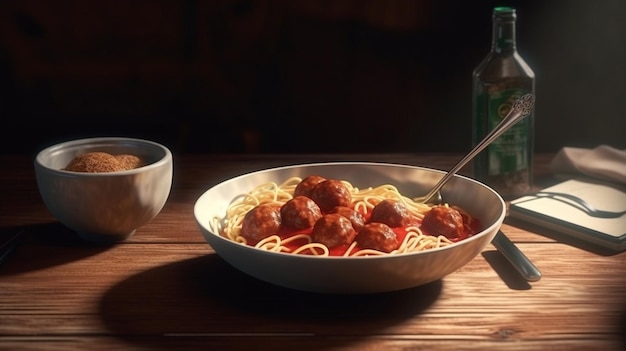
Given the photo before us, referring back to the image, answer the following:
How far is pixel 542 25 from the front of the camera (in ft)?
7.21

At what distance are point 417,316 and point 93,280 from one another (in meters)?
0.45

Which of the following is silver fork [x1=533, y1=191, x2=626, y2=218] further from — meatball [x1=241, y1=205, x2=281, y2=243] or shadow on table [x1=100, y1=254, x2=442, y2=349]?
meatball [x1=241, y1=205, x2=281, y2=243]

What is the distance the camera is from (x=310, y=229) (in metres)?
1.21

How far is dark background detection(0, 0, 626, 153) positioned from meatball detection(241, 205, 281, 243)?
1065mm

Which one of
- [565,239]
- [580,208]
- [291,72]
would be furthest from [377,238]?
[291,72]

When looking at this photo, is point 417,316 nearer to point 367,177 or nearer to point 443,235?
point 443,235

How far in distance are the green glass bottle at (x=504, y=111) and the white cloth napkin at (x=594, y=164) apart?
0.45 feet

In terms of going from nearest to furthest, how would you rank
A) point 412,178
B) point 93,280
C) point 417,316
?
point 417,316 → point 93,280 → point 412,178

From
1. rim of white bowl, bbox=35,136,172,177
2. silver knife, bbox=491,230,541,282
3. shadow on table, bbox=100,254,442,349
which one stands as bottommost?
silver knife, bbox=491,230,541,282

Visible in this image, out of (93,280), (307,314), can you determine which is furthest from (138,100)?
(307,314)

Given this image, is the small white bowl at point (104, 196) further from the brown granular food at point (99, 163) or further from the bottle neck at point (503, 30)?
the bottle neck at point (503, 30)

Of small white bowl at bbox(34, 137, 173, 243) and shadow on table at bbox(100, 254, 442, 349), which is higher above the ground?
small white bowl at bbox(34, 137, 173, 243)

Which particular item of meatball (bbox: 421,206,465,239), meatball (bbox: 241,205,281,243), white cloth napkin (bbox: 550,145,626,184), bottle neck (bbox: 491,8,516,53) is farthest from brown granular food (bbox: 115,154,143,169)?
white cloth napkin (bbox: 550,145,626,184)

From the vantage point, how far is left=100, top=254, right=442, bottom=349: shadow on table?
1002 millimetres
